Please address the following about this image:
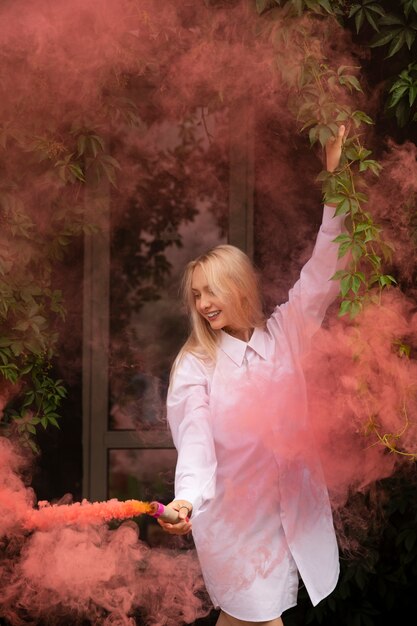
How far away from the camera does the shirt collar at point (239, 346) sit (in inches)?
120

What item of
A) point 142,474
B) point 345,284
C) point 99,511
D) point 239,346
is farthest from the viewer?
point 142,474

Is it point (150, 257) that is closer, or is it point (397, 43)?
point (397, 43)

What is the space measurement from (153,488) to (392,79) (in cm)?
233

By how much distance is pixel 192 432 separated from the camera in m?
2.86

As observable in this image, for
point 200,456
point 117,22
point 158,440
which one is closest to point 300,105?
point 117,22

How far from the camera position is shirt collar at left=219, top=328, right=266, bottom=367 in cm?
305

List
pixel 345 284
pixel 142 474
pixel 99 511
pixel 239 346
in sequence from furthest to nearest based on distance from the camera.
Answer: pixel 142 474, pixel 239 346, pixel 345 284, pixel 99 511

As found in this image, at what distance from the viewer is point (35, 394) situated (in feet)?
12.5

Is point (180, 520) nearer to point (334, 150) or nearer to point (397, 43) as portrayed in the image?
point (334, 150)

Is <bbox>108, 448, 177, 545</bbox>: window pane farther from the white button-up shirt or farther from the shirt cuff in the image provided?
the shirt cuff

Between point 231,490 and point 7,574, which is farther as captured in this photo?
point 7,574

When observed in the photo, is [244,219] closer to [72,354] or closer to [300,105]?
[72,354]

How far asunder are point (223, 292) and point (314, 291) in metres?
0.32

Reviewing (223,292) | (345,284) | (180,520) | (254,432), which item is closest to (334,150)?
(345,284)
